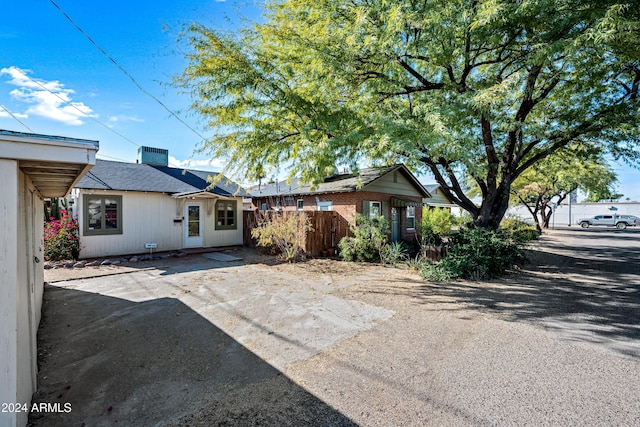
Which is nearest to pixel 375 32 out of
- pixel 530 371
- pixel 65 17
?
pixel 530 371

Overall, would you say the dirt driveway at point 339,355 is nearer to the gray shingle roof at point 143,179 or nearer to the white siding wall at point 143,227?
the white siding wall at point 143,227

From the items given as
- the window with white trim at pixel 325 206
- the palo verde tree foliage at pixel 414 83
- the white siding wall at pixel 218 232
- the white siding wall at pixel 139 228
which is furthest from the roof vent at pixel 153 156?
the window with white trim at pixel 325 206

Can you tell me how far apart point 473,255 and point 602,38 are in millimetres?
5604

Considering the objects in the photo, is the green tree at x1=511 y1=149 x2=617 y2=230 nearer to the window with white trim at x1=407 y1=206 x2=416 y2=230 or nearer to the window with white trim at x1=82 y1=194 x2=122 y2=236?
the window with white trim at x1=407 y1=206 x2=416 y2=230

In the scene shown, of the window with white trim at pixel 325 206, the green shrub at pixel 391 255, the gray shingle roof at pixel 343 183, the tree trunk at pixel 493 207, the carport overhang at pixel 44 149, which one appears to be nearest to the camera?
the carport overhang at pixel 44 149

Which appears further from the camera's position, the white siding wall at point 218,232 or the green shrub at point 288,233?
the white siding wall at point 218,232

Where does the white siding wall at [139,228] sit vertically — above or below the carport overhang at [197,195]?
below

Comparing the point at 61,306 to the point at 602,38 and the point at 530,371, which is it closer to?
the point at 530,371

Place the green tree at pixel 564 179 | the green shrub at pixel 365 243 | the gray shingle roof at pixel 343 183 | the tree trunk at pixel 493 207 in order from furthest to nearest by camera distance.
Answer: the green tree at pixel 564 179 < the gray shingle roof at pixel 343 183 < the green shrub at pixel 365 243 < the tree trunk at pixel 493 207

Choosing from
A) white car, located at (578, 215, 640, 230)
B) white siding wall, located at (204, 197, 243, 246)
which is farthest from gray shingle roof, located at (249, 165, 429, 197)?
white car, located at (578, 215, 640, 230)

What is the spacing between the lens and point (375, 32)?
710cm

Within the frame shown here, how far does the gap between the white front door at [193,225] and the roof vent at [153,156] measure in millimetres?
3887

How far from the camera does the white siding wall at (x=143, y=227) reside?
10602 mm

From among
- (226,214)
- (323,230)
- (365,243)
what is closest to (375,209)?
(323,230)
